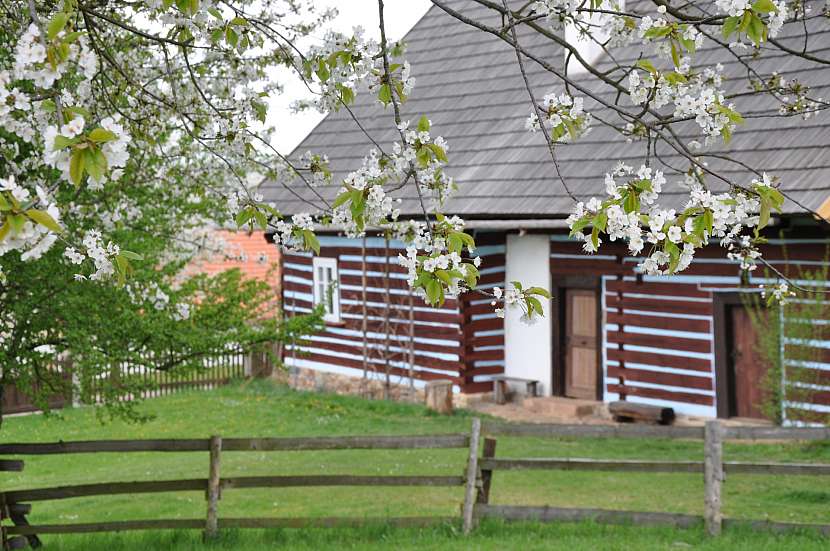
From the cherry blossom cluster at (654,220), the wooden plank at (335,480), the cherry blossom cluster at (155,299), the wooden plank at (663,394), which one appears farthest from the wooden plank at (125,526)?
the wooden plank at (663,394)

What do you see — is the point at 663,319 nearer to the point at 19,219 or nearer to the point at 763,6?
the point at 763,6

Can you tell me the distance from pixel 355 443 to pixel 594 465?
68.5 inches

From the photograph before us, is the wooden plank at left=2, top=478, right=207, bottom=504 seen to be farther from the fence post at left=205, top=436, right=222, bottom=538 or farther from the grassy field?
the grassy field

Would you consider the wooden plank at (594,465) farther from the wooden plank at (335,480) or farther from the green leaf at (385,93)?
the green leaf at (385,93)

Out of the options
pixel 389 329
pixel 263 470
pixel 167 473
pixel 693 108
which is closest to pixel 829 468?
pixel 693 108

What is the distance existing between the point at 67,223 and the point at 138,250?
0.52 meters

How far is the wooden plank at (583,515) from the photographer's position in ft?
26.6

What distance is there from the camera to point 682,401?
1367cm

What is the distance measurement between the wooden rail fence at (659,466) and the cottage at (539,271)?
3959mm

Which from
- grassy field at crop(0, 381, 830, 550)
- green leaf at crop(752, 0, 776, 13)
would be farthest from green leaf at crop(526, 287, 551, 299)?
grassy field at crop(0, 381, 830, 550)

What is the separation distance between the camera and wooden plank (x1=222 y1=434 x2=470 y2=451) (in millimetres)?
8312

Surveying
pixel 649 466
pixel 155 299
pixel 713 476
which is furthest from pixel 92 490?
pixel 713 476

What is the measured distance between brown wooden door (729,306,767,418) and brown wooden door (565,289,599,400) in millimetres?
2143

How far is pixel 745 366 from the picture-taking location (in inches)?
517
